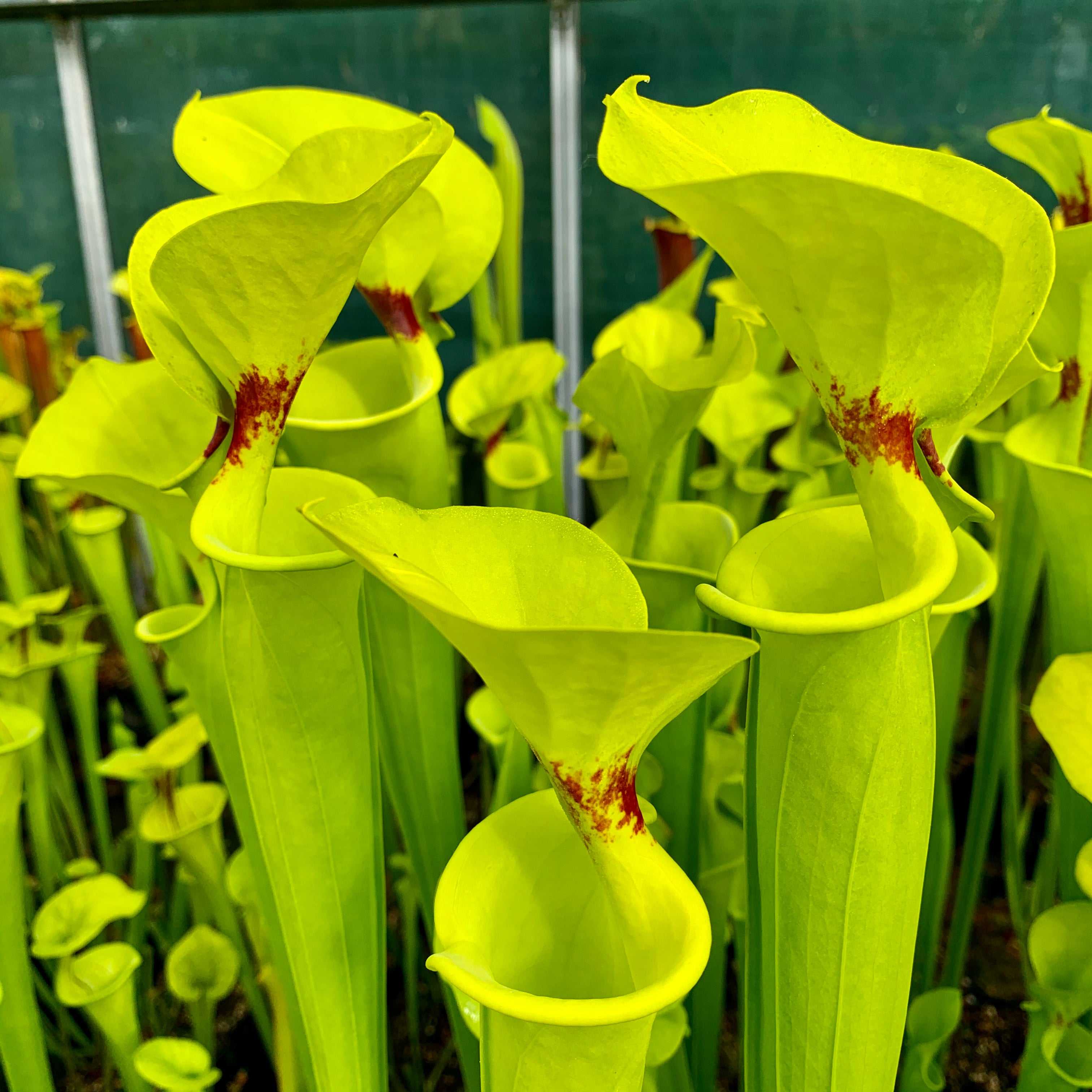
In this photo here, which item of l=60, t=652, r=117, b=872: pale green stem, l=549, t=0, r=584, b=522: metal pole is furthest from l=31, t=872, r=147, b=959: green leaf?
l=549, t=0, r=584, b=522: metal pole

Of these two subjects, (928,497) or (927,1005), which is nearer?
(928,497)

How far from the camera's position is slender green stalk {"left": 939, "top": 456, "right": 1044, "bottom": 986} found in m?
0.53

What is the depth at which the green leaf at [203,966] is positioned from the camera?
62 centimetres

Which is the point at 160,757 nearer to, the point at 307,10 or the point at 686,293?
the point at 686,293

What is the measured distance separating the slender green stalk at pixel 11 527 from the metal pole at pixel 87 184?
927 mm

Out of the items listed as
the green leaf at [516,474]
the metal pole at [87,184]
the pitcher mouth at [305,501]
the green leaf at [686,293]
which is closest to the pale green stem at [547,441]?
the green leaf at [516,474]

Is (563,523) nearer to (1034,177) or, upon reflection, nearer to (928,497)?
(928,497)

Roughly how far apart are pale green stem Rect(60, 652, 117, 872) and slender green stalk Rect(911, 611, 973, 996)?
28.3 inches

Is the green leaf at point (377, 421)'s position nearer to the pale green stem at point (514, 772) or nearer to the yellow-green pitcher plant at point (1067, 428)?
the pale green stem at point (514, 772)

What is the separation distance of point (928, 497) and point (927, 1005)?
1.47 feet

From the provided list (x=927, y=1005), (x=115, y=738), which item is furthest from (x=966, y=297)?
(x=115, y=738)

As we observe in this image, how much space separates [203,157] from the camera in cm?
39

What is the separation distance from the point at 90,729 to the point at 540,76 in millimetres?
1302

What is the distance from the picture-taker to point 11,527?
→ 81 cm
